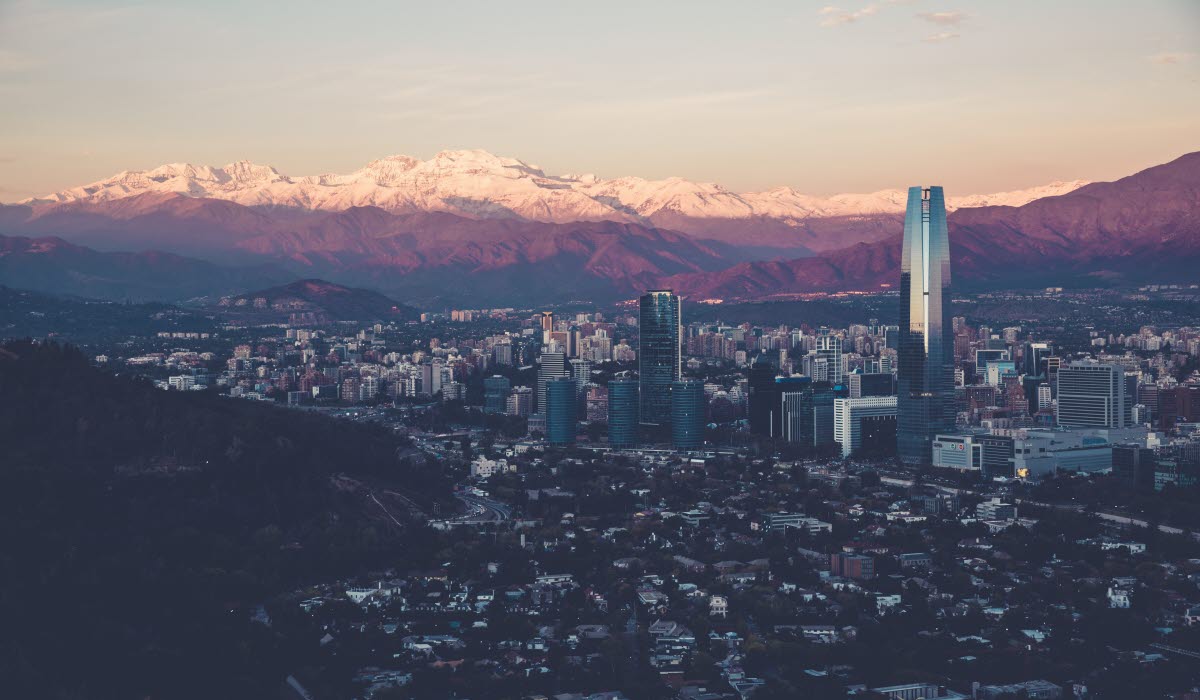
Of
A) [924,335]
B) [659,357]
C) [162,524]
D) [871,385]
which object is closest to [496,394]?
[659,357]

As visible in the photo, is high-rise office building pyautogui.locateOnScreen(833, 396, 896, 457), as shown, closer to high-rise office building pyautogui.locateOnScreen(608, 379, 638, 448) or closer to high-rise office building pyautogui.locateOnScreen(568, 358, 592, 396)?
high-rise office building pyautogui.locateOnScreen(608, 379, 638, 448)

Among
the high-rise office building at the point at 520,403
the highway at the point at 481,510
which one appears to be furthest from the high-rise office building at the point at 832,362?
the highway at the point at 481,510

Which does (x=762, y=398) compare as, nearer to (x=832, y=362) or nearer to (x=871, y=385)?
(x=871, y=385)

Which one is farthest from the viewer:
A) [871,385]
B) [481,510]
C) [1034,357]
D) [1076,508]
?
[1034,357]

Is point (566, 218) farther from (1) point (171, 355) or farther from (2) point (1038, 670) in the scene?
(2) point (1038, 670)

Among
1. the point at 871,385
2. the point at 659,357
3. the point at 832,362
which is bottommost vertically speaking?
the point at 871,385
